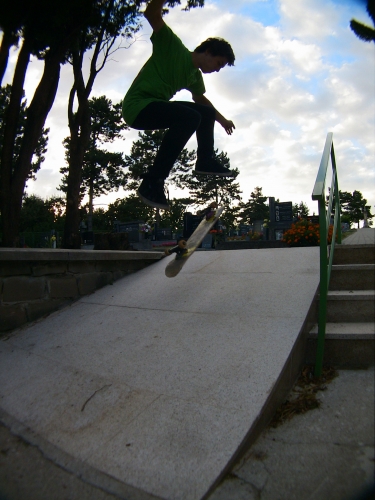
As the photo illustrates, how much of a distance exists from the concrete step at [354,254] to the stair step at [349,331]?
0.33m

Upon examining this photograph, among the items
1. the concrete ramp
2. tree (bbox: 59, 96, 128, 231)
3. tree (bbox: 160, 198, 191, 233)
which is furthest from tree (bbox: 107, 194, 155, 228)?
the concrete ramp

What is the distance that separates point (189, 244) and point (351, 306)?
84.9 inches

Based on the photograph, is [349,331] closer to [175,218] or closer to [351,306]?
[351,306]

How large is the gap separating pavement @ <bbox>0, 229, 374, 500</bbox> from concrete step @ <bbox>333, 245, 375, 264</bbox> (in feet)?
1.31

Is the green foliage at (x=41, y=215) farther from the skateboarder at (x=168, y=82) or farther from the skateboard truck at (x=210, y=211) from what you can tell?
the skateboarder at (x=168, y=82)

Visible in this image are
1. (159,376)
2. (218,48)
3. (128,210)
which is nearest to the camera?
(159,376)

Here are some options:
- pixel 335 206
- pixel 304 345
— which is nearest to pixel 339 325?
pixel 304 345

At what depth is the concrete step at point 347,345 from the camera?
945mm

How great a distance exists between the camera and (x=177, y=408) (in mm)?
1669

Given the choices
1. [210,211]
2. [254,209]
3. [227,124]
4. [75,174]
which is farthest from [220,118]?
[254,209]

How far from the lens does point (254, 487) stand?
46.8 inches

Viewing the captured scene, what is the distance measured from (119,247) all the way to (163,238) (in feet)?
45.7

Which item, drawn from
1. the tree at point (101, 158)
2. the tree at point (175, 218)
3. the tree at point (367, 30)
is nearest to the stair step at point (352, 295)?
the tree at point (367, 30)

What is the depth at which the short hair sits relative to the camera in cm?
250
